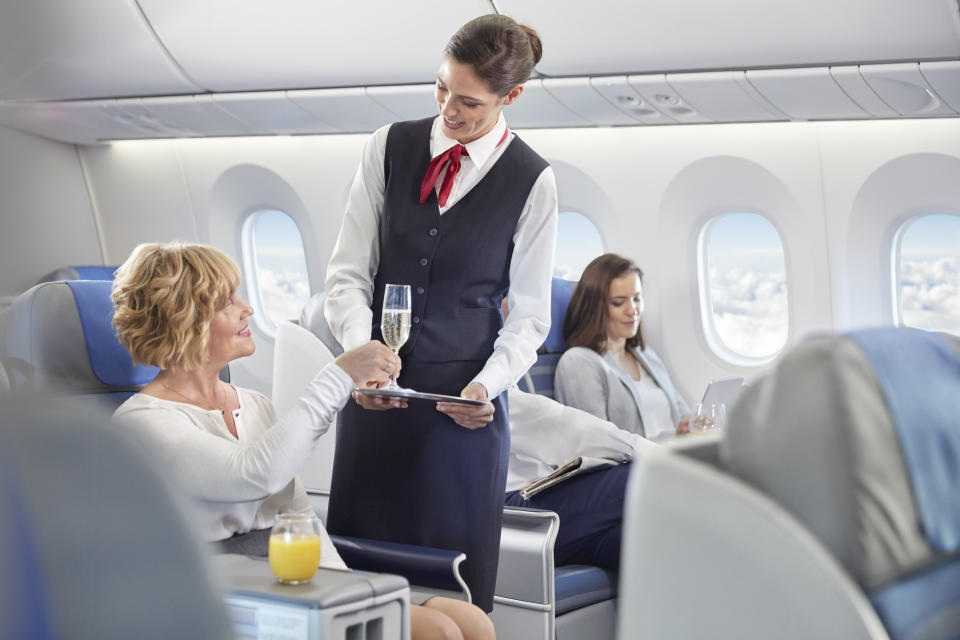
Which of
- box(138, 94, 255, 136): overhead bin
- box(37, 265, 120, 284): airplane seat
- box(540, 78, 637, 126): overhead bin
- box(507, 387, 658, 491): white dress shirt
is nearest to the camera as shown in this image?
box(507, 387, 658, 491): white dress shirt

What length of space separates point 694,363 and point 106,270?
402 centimetres

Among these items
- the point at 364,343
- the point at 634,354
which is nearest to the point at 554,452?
the point at 634,354

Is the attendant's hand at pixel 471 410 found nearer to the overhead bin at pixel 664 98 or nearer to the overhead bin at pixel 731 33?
the overhead bin at pixel 731 33

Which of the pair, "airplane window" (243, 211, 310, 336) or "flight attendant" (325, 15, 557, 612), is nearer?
"flight attendant" (325, 15, 557, 612)

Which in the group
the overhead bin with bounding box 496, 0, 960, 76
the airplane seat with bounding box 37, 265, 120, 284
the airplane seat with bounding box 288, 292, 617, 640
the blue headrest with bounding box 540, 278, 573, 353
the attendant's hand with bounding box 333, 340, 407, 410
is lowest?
the airplane seat with bounding box 288, 292, 617, 640

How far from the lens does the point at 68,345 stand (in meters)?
2.62

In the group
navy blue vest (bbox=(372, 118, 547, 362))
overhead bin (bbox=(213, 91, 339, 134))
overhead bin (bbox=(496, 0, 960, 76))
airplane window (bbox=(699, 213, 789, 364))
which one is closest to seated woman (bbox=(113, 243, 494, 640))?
navy blue vest (bbox=(372, 118, 547, 362))

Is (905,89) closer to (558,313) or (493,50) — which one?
(558,313)

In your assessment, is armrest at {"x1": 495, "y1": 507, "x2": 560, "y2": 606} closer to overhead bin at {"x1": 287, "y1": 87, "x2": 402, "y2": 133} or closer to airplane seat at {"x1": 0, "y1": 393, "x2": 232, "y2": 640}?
airplane seat at {"x1": 0, "y1": 393, "x2": 232, "y2": 640}

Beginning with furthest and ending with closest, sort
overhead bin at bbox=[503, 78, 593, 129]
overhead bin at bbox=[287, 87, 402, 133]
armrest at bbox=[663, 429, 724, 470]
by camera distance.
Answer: overhead bin at bbox=[287, 87, 402, 133] < overhead bin at bbox=[503, 78, 593, 129] < armrest at bbox=[663, 429, 724, 470]

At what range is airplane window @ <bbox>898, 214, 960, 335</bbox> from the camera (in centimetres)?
536

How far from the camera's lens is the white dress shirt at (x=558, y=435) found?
354cm

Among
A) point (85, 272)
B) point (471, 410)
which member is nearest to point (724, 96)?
point (471, 410)

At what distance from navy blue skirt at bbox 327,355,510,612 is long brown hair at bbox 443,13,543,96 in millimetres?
656
